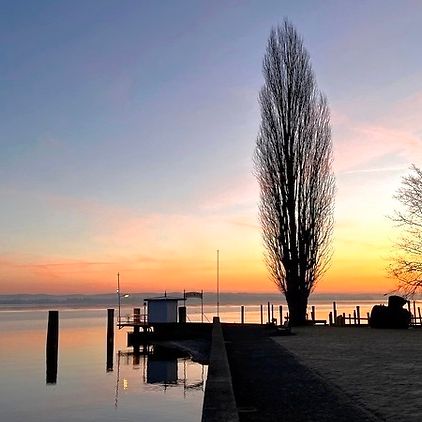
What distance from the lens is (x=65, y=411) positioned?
20.7 meters

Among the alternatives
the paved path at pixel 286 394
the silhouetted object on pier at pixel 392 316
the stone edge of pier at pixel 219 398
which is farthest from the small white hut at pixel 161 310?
the stone edge of pier at pixel 219 398

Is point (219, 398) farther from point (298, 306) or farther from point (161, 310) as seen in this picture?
point (161, 310)

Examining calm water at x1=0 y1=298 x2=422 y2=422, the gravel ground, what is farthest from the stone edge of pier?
calm water at x1=0 y1=298 x2=422 y2=422

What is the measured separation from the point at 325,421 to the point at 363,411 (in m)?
0.87

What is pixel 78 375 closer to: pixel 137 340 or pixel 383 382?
pixel 137 340

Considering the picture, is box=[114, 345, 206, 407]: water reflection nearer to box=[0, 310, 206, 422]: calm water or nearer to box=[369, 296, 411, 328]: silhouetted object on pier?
box=[0, 310, 206, 422]: calm water

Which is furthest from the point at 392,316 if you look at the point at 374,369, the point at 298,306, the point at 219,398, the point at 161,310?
the point at 219,398

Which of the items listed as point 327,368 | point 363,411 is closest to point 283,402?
point 363,411

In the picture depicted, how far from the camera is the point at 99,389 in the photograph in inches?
995

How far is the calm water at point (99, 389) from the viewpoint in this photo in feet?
64.7

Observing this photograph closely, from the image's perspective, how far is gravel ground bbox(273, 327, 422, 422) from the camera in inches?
351

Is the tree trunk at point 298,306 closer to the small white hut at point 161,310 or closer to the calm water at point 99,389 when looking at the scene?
the calm water at point 99,389

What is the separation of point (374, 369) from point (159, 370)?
19.1 meters

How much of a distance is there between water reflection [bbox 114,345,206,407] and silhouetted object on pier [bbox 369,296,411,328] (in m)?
9.78
